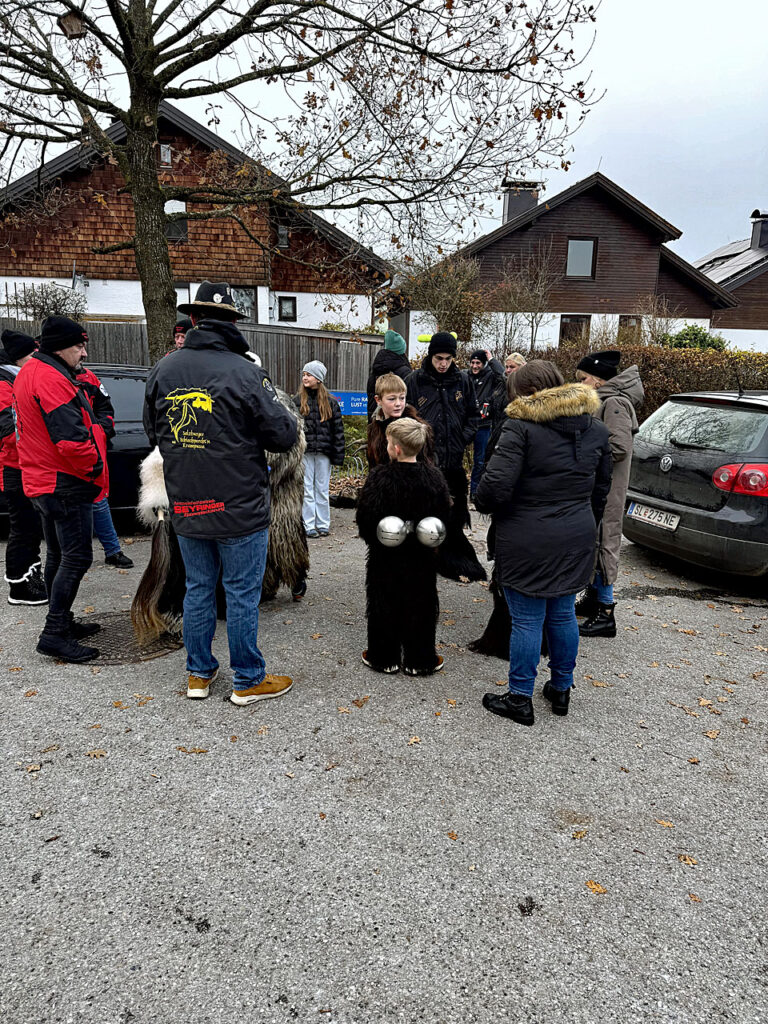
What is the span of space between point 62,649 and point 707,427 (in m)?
5.67

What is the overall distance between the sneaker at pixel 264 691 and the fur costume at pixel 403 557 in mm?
642

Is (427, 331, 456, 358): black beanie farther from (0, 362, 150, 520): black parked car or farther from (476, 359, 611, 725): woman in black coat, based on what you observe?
(0, 362, 150, 520): black parked car

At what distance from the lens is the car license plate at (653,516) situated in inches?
245

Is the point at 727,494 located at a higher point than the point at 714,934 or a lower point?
higher

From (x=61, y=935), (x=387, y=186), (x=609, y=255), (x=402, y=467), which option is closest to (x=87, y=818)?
(x=61, y=935)

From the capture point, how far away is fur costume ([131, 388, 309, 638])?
14.7 feet

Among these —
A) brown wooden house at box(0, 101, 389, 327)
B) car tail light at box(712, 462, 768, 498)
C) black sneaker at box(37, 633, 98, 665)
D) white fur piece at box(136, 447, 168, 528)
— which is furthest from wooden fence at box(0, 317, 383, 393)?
black sneaker at box(37, 633, 98, 665)

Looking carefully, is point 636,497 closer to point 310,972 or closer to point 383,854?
point 383,854

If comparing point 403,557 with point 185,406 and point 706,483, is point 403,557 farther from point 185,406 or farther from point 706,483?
point 706,483

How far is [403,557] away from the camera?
13.0 feet

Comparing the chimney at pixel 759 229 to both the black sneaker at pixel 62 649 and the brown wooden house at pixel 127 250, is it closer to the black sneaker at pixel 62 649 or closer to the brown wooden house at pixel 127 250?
the brown wooden house at pixel 127 250

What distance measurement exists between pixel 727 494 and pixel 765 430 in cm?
64

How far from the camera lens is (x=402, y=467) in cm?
397

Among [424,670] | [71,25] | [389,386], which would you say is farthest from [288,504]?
[71,25]
